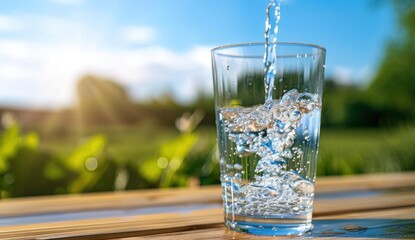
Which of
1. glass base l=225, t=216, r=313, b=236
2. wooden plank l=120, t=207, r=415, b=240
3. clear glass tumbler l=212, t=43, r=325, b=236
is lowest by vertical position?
wooden plank l=120, t=207, r=415, b=240

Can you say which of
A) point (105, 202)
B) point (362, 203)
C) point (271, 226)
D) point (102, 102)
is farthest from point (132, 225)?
point (102, 102)

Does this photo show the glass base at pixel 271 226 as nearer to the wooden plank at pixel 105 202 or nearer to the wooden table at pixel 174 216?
the wooden table at pixel 174 216

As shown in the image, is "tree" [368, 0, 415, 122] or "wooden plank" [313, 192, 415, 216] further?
"tree" [368, 0, 415, 122]

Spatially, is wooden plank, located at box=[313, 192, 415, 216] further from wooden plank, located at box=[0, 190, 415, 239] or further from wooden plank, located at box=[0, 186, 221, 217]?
wooden plank, located at box=[0, 186, 221, 217]

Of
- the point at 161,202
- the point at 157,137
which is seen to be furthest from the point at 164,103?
the point at 161,202

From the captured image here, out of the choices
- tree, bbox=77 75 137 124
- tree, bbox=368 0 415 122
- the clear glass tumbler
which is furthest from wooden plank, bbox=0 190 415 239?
tree, bbox=368 0 415 122

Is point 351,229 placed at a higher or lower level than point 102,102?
higher

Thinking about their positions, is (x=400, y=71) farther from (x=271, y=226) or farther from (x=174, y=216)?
(x=271, y=226)

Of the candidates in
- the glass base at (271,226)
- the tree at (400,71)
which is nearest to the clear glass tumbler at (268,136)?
the glass base at (271,226)
